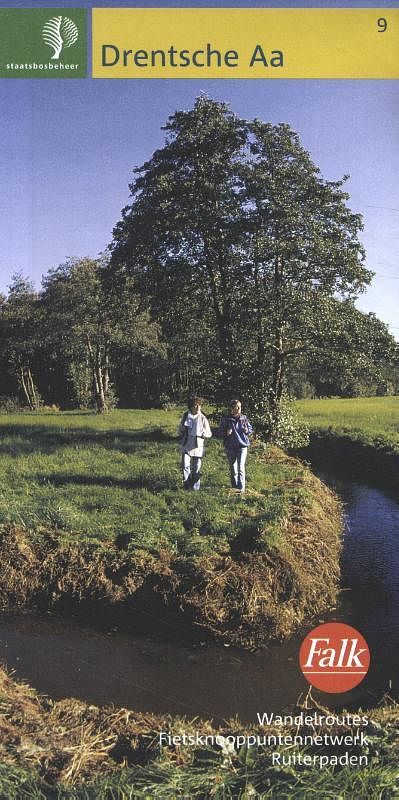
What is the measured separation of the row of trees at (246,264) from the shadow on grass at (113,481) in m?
4.56

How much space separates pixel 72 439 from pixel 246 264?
28.4ft

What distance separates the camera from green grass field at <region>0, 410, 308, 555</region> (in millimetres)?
9445

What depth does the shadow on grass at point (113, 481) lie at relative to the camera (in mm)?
12047

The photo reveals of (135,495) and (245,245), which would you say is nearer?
(135,495)

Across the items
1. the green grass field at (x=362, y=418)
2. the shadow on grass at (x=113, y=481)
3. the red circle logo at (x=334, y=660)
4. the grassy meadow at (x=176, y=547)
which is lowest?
the red circle logo at (x=334, y=660)

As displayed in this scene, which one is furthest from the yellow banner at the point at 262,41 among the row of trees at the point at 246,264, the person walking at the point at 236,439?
the person walking at the point at 236,439

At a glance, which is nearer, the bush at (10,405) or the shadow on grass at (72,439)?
the shadow on grass at (72,439)

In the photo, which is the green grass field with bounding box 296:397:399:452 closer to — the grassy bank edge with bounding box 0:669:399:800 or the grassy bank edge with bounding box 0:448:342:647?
the grassy bank edge with bounding box 0:448:342:647

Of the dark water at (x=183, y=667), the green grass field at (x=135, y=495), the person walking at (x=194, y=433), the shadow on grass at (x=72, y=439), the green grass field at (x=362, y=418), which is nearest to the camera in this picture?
the dark water at (x=183, y=667)

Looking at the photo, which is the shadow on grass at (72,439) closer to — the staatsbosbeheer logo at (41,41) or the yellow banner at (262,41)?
the staatsbosbeheer logo at (41,41)

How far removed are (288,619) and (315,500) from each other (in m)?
4.07

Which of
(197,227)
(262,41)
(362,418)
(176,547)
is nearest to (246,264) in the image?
(197,227)

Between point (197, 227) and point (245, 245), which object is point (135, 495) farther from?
point (197, 227)

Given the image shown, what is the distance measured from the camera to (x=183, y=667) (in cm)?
711
